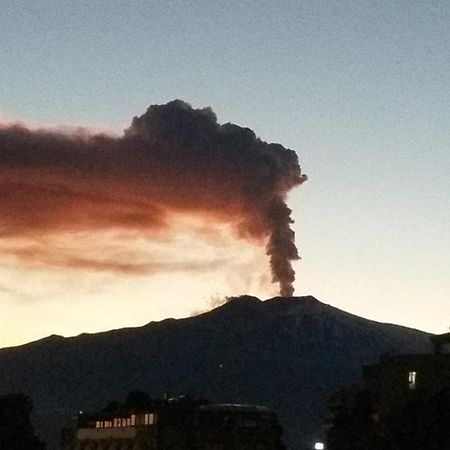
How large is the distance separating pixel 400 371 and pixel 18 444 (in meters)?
72.4

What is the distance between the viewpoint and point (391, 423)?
14138 cm

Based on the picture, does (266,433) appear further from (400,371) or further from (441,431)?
(441,431)

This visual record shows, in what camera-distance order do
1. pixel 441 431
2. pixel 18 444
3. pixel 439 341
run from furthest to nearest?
pixel 18 444
pixel 439 341
pixel 441 431

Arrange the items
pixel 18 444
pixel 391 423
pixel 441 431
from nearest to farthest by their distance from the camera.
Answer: pixel 441 431 < pixel 391 423 < pixel 18 444

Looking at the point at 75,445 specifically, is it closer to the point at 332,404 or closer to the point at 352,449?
the point at 332,404

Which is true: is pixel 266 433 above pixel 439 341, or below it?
below

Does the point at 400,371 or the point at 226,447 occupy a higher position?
the point at 400,371

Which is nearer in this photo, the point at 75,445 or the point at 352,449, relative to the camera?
the point at 352,449

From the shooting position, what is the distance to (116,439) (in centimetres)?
17762

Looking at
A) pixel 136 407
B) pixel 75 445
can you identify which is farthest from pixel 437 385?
pixel 75 445

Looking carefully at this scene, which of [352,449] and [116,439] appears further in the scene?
[116,439]

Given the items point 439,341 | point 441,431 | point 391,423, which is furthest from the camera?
point 439,341

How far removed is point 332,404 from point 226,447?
24.9 metres

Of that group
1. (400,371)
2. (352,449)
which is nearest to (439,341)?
(400,371)
